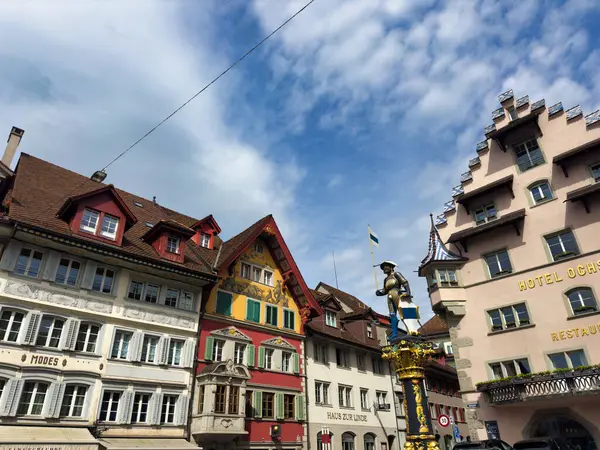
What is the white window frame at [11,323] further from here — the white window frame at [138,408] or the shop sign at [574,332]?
the shop sign at [574,332]

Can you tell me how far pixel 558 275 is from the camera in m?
23.0

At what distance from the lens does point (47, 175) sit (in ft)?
84.5

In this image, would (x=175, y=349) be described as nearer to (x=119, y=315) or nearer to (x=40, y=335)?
(x=119, y=315)

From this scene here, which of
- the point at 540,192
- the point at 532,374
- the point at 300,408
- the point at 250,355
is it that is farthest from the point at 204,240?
the point at 540,192

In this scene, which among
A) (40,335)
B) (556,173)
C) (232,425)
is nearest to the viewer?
(40,335)

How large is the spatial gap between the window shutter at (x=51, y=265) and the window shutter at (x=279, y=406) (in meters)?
15.1

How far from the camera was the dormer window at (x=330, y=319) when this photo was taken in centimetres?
3422

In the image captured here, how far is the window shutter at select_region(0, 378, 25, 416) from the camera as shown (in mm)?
17234

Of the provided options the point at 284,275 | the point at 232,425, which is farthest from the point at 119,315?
the point at 284,275

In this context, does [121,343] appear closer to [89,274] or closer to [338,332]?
[89,274]

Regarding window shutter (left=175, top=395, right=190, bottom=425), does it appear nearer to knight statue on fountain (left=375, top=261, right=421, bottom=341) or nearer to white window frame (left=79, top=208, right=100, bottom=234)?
white window frame (left=79, top=208, right=100, bottom=234)

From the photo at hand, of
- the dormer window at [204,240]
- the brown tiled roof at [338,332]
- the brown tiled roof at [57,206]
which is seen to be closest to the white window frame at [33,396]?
the brown tiled roof at [57,206]

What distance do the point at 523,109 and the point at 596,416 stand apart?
18196mm

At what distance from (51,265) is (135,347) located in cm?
578
